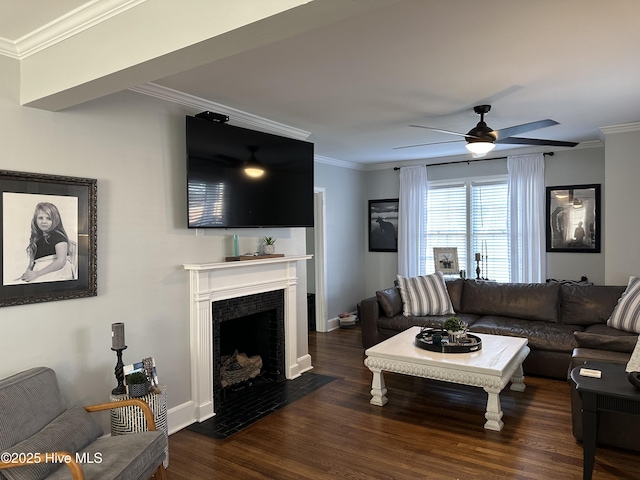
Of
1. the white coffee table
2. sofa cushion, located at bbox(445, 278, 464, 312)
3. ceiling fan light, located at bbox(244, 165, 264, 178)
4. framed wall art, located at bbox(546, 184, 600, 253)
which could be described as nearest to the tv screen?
ceiling fan light, located at bbox(244, 165, 264, 178)

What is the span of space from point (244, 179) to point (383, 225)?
3.88 metres

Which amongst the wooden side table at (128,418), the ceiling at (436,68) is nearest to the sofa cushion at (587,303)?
the ceiling at (436,68)

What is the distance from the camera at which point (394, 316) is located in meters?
5.43

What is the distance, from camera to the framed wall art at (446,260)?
6453 millimetres

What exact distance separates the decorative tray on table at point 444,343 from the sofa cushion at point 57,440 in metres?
2.54

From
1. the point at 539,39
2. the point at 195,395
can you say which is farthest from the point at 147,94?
the point at 539,39

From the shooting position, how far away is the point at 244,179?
151 inches

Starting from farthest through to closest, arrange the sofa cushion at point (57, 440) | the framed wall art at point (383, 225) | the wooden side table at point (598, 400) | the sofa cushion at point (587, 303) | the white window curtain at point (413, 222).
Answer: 1. the framed wall art at point (383, 225)
2. the white window curtain at point (413, 222)
3. the sofa cushion at point (587, 303)
4. the wooden side table at point (598, 400)
5. the sofa cushion at point (57, 440)

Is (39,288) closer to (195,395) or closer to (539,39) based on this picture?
(195,395)

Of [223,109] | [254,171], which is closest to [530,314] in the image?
[254,171]

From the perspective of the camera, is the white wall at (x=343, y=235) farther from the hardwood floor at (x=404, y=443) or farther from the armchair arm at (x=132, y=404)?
the armchair arm at (x=132, y=404)

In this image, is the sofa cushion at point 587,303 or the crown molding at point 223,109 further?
the sofa cushion at point 587,303

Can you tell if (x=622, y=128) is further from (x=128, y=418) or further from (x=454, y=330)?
(x=128, y=418)

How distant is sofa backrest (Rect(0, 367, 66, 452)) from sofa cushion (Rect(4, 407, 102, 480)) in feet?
0.14
